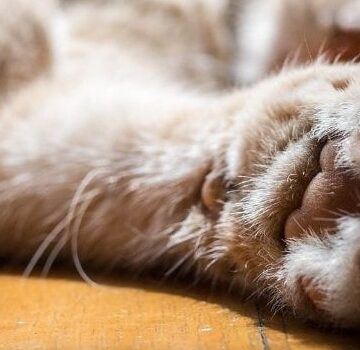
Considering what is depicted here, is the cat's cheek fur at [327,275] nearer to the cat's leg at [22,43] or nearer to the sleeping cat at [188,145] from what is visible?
the sleeping cat at [188,145]

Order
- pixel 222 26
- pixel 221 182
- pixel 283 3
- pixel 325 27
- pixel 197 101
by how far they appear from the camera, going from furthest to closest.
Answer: pixel 222 26 < pixel 283 3 < pixel 325 27 < pixel 197 101 < pixel 221 182

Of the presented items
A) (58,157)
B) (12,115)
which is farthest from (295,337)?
(12,115)

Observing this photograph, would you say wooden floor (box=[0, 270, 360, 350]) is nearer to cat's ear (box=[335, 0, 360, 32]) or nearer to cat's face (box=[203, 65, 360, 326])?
cat's face (box=[203, 65, 360, 326])

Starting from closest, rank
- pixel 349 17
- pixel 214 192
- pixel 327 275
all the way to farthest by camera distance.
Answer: pixel 327 275 < pixel 214 192 < pixel 349 17

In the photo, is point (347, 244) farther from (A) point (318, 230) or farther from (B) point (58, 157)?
(B) point (58, 157)

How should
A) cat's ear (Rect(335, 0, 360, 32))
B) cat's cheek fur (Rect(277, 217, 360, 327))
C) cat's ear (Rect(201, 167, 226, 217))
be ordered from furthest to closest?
cat's ear (Rect(335, 0, 360, 32)), cat's ear (Rect(201, 167, 226, 217)), cat's cheek fur (Rect(277, 217, 360, 327))

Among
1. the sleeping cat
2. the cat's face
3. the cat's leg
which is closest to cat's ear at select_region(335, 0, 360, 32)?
the sleeping cat

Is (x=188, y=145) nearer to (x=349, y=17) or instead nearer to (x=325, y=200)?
(x=325, y=200)

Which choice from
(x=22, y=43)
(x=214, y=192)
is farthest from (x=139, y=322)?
(x=22, y=43)
